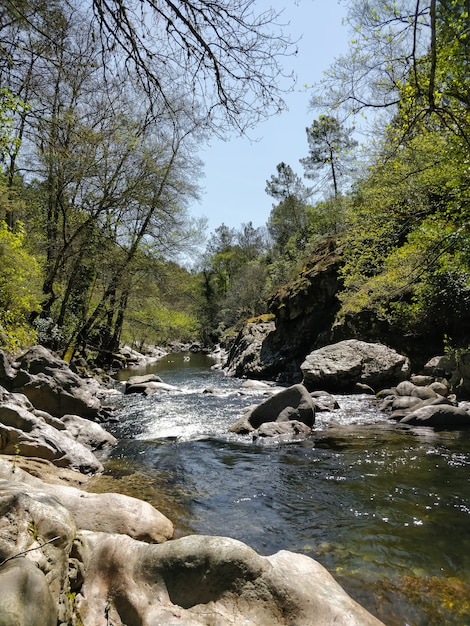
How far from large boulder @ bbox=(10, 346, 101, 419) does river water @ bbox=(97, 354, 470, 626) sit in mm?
1090

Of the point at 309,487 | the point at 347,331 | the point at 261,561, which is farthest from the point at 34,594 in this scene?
the point at 347,331

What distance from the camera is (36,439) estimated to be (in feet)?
22.1

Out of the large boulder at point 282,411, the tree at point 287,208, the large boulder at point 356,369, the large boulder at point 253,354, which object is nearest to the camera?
the large boulder at point 282,411

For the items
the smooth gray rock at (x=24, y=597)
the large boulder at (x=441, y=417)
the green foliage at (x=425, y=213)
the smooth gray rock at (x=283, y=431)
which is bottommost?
the smooth gray rock at (x=283, y=431)

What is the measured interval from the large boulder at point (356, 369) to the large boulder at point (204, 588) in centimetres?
1204

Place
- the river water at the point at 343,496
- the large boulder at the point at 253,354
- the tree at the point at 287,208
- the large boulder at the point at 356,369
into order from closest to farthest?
1. the river water at the point at 343,496
2. the large boulder at the point at 356,369
3. the large boulder at the point at 253,354
4. the tree at the point at 287,208

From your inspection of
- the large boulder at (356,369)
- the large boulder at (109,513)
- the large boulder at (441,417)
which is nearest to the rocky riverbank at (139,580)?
the large boulder at (109,513)

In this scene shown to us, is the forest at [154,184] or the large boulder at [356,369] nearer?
the forest at [154,184]

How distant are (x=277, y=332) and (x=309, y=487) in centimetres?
1758

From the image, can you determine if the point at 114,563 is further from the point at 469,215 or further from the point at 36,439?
the point at 469,215

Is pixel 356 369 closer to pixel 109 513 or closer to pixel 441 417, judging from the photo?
pixel 441 417

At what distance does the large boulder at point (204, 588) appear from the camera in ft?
9.24

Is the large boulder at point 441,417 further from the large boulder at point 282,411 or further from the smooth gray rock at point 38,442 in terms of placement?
the smooth gray rock at point 38,442

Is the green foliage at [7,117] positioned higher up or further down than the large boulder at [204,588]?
higher up
